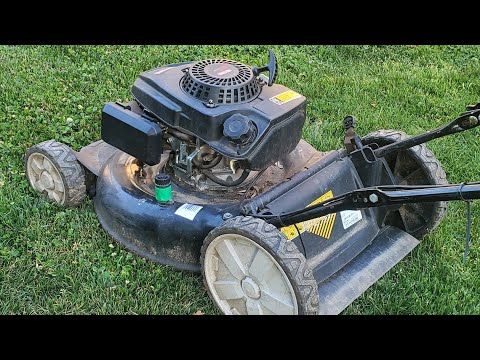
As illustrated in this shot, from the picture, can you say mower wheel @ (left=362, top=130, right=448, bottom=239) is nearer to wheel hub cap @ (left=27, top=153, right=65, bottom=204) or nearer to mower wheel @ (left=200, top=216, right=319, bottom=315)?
mower wheel @ (left=200, top=216, right=319, bottom=315)

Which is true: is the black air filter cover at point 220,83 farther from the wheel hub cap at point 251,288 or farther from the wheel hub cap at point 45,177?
the wheel hub cap at point 45,177

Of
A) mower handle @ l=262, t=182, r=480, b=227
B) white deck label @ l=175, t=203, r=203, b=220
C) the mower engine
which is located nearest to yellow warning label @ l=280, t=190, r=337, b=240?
mower handle @ l=262, t=182, r=480, b=227

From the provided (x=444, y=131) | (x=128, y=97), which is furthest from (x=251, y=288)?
(x=128, y=97)

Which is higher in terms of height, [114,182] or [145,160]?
[145,160]

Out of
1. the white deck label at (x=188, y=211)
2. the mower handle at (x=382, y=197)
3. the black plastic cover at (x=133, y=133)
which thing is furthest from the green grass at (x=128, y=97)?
the mower handle at (x=382, y=197)

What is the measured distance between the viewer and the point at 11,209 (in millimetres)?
3811

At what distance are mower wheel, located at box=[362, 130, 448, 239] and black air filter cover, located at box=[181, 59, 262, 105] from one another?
26.6 inches

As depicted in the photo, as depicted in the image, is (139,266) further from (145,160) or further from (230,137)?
(230,137)

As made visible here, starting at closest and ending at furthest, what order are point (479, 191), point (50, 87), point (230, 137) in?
point (479, 191), point (230, 137), point (50, 87)

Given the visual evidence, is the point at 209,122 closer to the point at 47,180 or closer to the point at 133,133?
the point at 133,133

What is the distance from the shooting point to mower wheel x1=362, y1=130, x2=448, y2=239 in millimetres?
3535

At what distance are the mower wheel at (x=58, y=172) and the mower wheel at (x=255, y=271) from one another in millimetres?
992

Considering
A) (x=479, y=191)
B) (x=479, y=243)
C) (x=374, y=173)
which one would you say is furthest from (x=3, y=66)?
(x=479, y=191)

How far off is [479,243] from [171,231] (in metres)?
1.58
